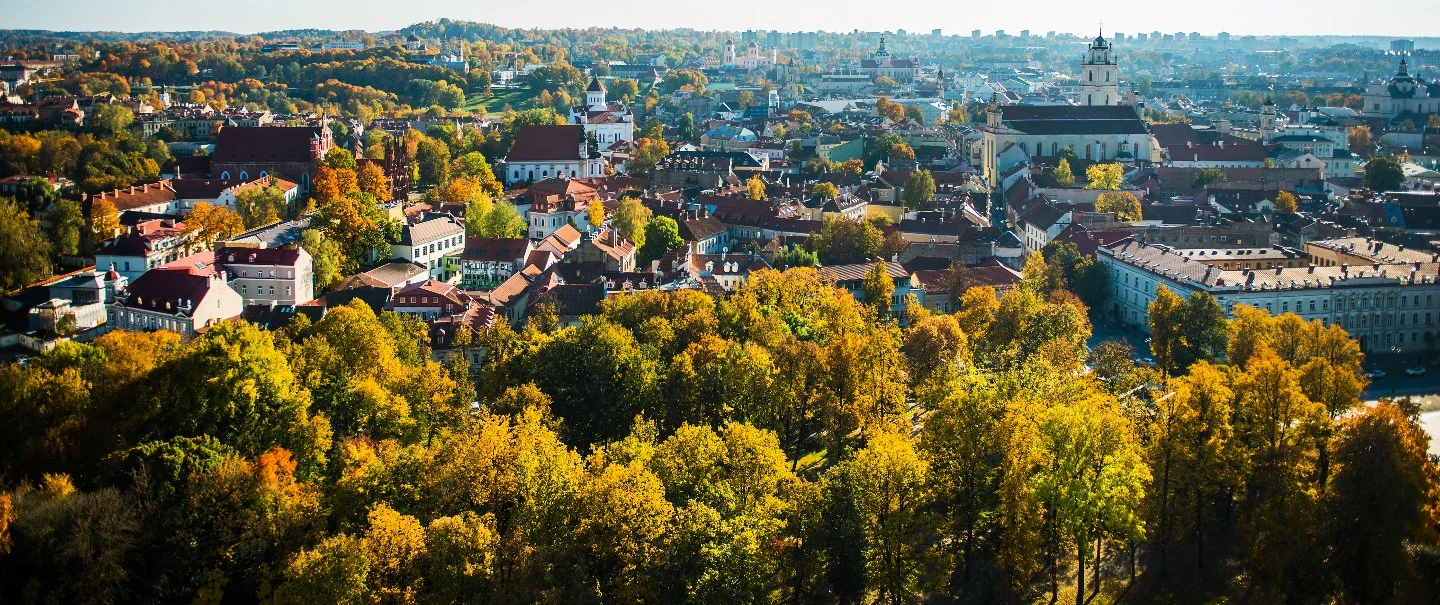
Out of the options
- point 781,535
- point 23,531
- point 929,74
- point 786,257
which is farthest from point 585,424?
point 929,74

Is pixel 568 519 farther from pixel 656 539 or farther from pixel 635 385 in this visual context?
pixel 635 385

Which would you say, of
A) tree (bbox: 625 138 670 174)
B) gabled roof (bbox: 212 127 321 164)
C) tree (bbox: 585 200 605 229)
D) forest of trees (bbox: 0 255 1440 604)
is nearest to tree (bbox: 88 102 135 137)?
gabled roof (bbox: 212 127 321 164)

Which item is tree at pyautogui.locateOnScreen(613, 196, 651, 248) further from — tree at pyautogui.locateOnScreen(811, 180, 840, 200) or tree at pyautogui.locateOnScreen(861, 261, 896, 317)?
tree at pyautogui.locateOnScreen(811, 180, 840, 200)

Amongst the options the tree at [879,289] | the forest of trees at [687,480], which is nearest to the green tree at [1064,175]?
the tree at [879,289]

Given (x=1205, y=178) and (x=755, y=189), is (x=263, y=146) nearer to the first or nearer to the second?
(x=755, y=189)

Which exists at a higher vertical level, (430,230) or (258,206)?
(258,206)

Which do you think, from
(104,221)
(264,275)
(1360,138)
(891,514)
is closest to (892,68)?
(1360,138)

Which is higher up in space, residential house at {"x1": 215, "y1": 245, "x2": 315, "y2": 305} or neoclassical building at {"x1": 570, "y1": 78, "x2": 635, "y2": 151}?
neoclassical building at {"x1": 570, "y1": 78, "x2": 635, "y2": 151}
